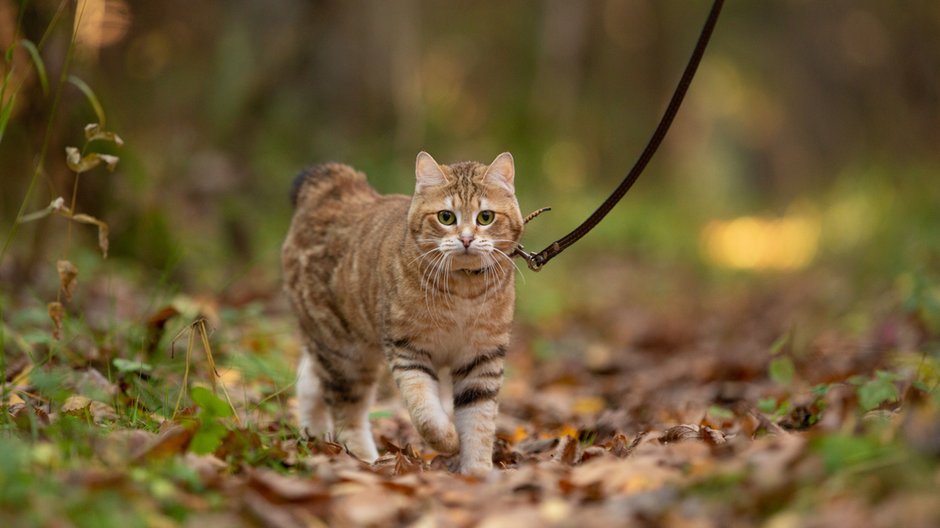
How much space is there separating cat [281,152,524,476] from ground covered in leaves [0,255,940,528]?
20 centimetres

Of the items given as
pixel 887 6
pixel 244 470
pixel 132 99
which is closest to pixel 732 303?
pixel 132 99

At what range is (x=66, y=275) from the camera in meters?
4.43

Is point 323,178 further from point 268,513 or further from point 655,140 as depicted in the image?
point 268,513

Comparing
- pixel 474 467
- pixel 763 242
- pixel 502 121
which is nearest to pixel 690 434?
pixel 474 467

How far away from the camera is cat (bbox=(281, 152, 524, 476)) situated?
14.8 ft

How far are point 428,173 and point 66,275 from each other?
1784 mm

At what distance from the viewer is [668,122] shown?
4395 mm

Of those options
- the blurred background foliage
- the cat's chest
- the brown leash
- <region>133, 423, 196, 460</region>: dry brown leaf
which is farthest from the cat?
<region>133, 423, 196, 460</region>: dry brown leaf

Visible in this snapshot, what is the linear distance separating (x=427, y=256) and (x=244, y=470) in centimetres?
152

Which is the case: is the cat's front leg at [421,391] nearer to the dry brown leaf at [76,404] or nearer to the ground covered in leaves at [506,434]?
the ground covered in leaves at [506,434]

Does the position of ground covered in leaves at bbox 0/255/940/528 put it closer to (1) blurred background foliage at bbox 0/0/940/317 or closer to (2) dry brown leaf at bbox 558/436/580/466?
(2) dry brown leaf at bbox 558/436/580/466

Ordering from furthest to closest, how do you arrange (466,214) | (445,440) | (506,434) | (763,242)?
1. (763,242)
2. (506,434)
3. (466,214)
4. (445,440)

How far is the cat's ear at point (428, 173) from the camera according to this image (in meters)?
4.82

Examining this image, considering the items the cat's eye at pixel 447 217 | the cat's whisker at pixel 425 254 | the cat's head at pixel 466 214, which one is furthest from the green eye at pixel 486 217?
the cat's whisker at pixel 425 254
